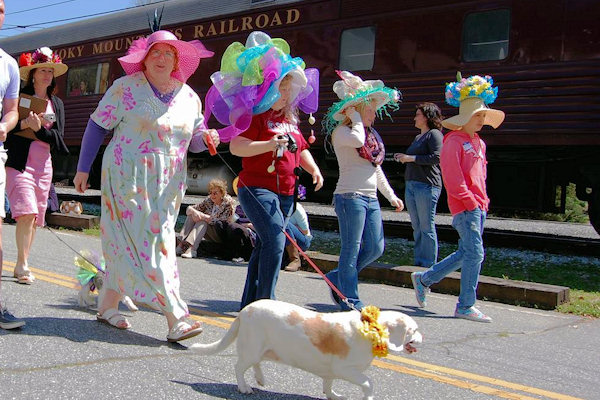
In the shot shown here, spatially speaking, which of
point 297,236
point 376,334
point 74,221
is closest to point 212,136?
point 376,334

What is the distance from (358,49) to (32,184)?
686cm

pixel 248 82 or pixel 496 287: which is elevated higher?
pixel 248 82

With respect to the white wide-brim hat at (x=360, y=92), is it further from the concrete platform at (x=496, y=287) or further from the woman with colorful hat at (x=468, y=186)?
the concrete platform at (x=496, y=287)

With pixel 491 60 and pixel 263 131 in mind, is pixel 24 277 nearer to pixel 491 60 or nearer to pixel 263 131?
pixel 263 131

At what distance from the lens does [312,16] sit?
1182 cm

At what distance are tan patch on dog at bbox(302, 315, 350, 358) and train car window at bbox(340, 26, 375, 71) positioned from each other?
28.3 ft

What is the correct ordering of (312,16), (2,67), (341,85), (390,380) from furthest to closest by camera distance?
(312,16), (341,85), (2,67), (390,380)

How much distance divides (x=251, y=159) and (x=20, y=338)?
1714mm

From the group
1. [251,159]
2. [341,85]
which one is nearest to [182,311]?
[251,159]

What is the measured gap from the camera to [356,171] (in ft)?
17.2

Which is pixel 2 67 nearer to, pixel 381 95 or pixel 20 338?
pixel 20 338

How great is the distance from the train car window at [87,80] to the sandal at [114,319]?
12.3 m

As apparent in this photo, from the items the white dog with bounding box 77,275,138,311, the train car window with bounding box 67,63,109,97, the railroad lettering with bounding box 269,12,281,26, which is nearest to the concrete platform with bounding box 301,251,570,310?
the white dog with bounding box 77,275,138,311

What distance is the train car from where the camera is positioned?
909 centimetres
